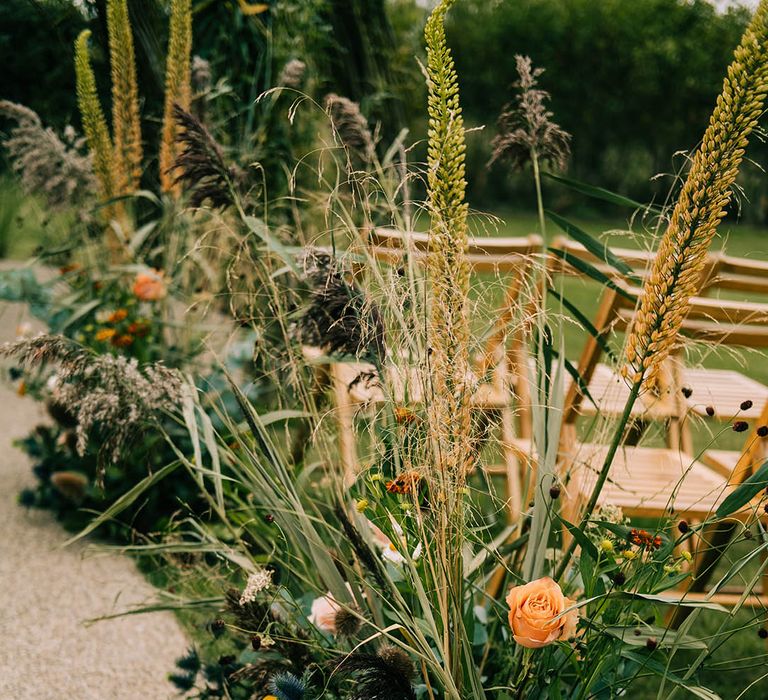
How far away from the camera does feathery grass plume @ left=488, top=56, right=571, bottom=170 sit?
1.65 meters

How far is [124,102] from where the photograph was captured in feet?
9.70

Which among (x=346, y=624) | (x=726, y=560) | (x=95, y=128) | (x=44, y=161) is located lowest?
(x=726, y=560)

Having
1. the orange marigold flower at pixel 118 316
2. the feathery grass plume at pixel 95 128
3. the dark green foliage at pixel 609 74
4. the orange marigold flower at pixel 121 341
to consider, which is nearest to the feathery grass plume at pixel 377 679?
the orange marigold flower at pixel 121 341

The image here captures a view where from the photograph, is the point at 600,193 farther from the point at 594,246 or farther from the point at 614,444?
the point at 614,444

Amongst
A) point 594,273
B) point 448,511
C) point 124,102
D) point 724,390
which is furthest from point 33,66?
point 448,511

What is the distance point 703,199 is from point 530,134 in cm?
62

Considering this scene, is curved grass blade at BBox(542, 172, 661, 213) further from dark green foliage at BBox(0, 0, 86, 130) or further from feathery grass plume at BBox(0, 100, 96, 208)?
dark green foliage at BBox(0, 0, 86, 130)

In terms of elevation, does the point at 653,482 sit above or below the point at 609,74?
below

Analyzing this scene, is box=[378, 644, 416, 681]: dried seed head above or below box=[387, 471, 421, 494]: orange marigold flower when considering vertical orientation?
below

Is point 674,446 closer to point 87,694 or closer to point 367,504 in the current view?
point 367,504

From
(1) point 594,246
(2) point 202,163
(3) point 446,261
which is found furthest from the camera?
(2) point 202,163

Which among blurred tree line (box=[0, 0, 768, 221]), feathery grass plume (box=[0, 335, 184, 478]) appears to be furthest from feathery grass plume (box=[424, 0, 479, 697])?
blurred tree line (box=[0, 0, 768, 221])

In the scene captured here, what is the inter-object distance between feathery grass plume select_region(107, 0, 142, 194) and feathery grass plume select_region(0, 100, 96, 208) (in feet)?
0.42

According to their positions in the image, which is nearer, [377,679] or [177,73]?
[377,679]
